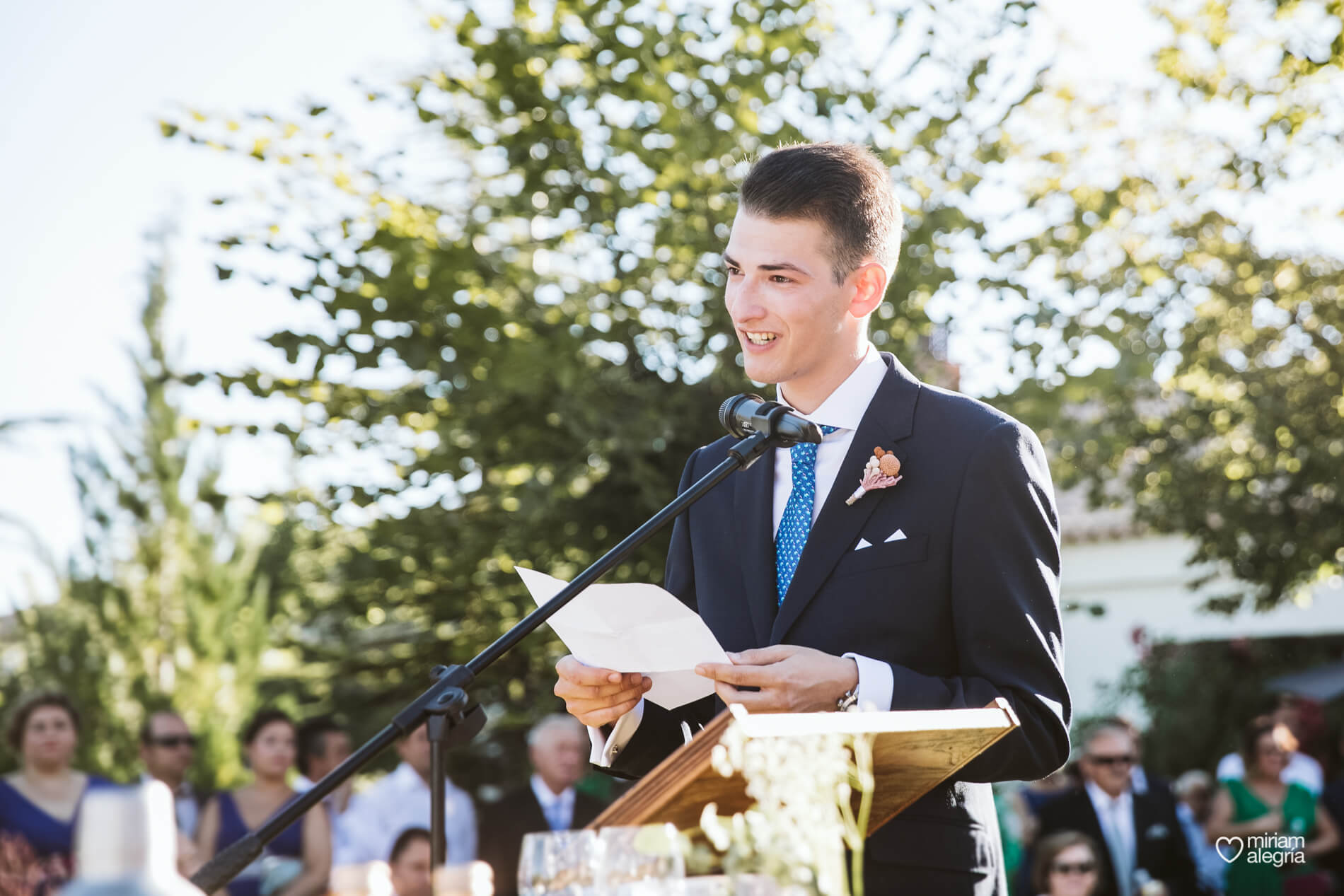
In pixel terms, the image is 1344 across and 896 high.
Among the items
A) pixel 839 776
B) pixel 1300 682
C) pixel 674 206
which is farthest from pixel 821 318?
pixel 1300 682

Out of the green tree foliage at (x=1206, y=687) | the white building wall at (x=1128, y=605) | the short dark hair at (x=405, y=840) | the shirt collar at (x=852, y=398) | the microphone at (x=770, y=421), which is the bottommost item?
the short dark hair at (x=405, y=840)

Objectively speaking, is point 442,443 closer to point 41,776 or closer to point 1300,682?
point 41,776

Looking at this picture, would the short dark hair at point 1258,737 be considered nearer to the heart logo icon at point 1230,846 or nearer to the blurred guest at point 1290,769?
the blurred guest at point 1290,769

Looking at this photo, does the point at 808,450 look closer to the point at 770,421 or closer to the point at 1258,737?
the point at 770,421

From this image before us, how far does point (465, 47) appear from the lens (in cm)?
666

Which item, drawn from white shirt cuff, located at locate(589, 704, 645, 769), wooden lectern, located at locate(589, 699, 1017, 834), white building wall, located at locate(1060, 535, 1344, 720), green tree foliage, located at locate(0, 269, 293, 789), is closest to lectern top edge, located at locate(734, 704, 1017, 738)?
wooden lectern, located at locate(589, 699, 1017, 834)

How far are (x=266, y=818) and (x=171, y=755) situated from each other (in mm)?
1003

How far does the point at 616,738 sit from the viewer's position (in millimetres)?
2375

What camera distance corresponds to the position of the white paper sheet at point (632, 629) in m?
1.91

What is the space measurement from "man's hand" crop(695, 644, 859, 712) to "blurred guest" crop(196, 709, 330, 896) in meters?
4.99

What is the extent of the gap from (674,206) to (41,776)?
160 inches

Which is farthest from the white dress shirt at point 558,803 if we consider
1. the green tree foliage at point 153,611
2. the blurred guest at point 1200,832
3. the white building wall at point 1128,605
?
the white building wall at point 1128,605

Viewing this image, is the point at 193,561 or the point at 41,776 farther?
the point at 193,561

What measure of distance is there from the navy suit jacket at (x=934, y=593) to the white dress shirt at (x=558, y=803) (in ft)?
14.0
